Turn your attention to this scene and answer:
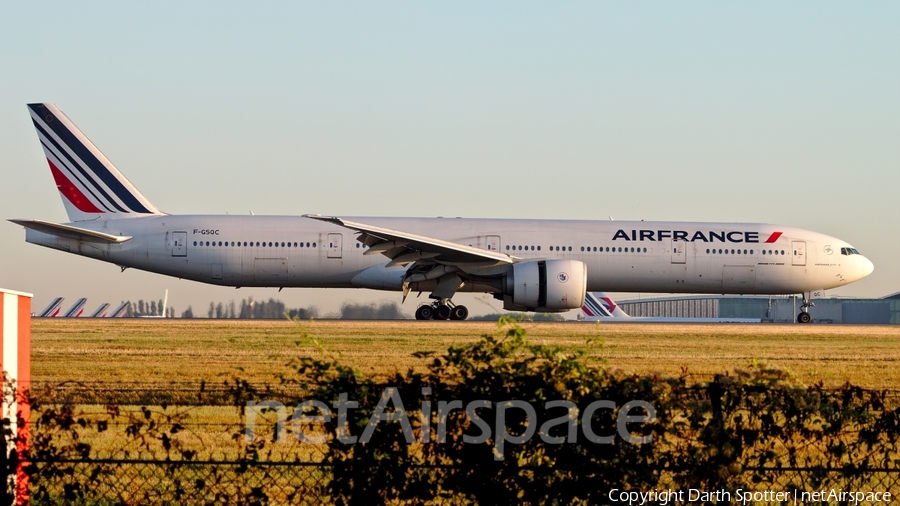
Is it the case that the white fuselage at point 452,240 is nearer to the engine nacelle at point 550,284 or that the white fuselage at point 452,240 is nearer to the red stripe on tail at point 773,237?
the red stripe on tail at point 773,237

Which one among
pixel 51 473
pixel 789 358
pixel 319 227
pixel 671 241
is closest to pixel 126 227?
pixel 319 227

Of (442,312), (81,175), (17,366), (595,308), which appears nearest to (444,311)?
(442,312)

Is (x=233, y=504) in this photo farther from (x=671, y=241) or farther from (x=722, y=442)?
(x=671, y=241)

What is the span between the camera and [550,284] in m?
29.5

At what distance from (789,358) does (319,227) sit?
1616 centimetres

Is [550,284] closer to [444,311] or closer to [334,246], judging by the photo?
[444,311]

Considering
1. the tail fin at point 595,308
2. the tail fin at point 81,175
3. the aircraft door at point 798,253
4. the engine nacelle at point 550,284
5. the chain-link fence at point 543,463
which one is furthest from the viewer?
the tail fin at point 595,308

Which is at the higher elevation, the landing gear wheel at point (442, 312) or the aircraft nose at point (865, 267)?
the aircraft nose at point (865, 267)

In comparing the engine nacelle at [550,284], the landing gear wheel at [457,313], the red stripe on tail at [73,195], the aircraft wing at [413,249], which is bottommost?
the landing gear wheel at [457,313]

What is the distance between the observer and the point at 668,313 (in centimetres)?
9900

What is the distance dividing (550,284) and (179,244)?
37.2 feet

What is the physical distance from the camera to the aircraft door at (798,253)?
3366 cm

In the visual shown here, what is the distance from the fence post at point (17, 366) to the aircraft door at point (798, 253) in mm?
30054

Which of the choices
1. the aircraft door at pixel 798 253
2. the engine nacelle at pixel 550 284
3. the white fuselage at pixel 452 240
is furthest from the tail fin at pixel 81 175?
the aircraft door at pixel 798 253
